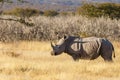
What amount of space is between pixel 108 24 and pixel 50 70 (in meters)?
19.8

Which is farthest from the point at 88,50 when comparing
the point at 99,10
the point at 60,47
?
the point at 99,10

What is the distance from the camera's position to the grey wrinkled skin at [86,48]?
57.2ft

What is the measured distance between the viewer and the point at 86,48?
57.2ft

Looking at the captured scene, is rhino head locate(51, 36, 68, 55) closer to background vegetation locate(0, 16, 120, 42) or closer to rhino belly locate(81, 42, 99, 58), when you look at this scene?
rhino belly locate(81, 42, 99, 58)

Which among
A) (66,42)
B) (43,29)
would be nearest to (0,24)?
(43,29)

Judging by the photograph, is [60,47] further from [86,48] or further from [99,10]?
[99,10]

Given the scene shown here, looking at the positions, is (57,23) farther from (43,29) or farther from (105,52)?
(105,52)

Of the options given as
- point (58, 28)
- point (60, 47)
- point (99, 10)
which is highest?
point (60, 47)

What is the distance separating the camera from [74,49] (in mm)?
17547

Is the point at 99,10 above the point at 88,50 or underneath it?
underneath

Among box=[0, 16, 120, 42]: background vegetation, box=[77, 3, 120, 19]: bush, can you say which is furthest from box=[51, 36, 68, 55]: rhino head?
box=[77, 3, 120, 19]: bush

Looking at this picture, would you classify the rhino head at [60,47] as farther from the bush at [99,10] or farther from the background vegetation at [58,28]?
the bush at [99,10]

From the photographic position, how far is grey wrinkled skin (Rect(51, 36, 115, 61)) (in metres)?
17.4

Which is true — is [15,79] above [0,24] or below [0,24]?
above
